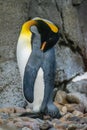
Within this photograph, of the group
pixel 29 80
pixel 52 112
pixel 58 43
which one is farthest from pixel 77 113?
pixel 58 43

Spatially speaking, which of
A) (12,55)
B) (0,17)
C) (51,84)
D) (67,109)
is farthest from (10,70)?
(51,84)

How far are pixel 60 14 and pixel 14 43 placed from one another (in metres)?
0.63

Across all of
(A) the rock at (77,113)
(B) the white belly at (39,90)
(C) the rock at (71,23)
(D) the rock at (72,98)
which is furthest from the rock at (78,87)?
(B) the white belly at (39,90)

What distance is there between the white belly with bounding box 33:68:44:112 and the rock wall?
1.28 meters

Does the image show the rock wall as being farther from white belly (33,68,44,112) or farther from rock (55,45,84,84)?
white belly (33,68,44,112)

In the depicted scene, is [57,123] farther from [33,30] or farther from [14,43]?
[14,43]

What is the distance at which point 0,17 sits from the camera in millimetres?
5289

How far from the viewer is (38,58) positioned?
3.93 meters

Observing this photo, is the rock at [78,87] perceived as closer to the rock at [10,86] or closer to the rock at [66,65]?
the rock at [66,65]

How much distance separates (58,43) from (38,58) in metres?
1.56

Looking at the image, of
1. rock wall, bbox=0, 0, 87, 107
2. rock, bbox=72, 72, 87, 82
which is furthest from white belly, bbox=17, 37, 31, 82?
rock, bbox=72, 72, 87, 82

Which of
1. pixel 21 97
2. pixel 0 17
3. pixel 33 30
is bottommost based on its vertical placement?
pixel 21 97

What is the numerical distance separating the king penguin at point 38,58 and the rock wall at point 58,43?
1.31m

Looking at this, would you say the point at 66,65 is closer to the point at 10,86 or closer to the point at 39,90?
the point at 10,86
